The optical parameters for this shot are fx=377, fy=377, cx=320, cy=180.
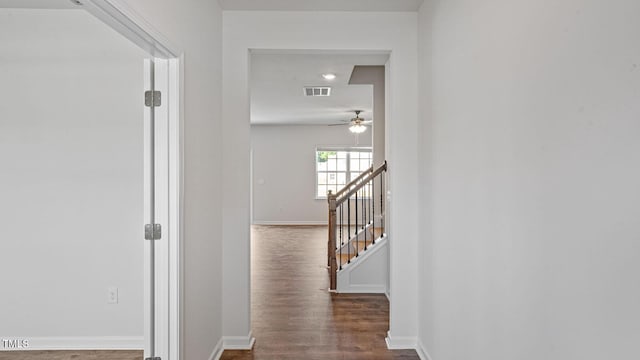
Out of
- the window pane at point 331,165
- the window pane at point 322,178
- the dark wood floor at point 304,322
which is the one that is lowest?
the dark wood floor at point 304,322

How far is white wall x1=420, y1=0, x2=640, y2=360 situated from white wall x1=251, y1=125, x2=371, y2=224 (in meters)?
8.51

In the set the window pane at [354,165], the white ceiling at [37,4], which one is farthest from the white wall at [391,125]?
the window pane at [354,165]

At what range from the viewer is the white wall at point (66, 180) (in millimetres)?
3092

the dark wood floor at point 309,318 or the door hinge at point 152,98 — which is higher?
the door hinge at point 152,98

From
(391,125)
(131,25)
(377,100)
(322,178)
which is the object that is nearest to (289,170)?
(322,178)

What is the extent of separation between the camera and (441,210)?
2.51 metres

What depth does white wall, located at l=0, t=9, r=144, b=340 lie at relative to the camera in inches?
122

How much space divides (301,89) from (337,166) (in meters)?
4.97

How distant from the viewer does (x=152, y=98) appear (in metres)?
2.08

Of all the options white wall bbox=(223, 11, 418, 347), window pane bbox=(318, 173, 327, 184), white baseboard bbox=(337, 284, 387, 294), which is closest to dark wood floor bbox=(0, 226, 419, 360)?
white baseboard bbox=(337, 284, 387, 294)

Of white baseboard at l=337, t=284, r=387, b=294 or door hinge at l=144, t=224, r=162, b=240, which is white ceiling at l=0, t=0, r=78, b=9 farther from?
white baseboard at l=337, t=284, r=387, b=294

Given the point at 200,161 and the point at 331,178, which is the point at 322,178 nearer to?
the point at 331,178

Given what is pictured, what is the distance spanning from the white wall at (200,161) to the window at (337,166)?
26.0 ft

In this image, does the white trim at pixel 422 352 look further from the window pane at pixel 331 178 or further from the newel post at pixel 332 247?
the window pane at pixel 331 178
